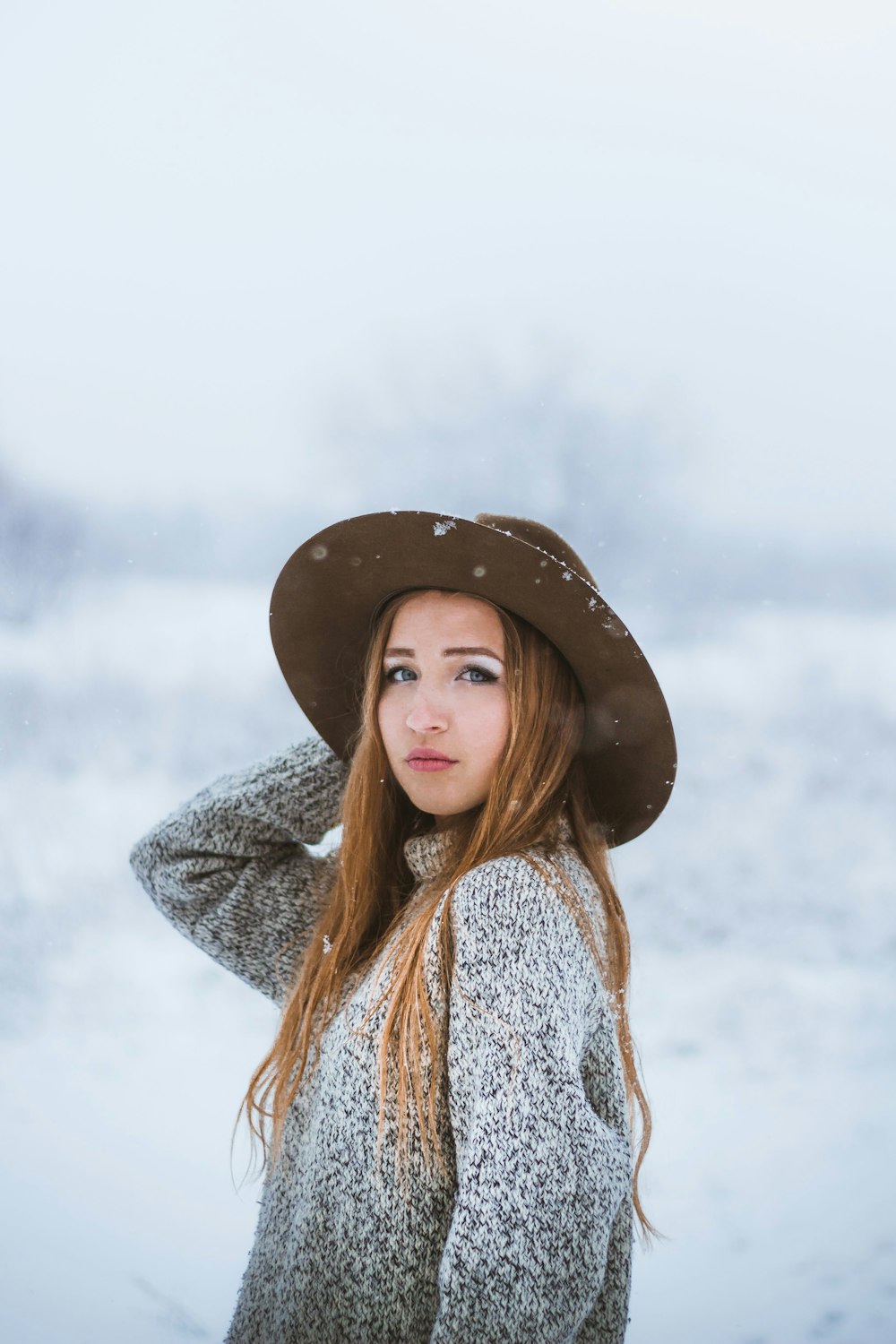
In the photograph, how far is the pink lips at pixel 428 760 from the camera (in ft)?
4.24

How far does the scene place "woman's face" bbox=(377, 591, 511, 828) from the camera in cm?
128

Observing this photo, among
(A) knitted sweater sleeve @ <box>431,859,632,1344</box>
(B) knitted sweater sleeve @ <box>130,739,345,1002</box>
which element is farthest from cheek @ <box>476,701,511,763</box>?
(B) knitted sweater sleeve @ <box>130,739,345,1002</box>

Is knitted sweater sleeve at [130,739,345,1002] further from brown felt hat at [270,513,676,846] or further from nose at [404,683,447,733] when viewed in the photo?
nose at [404,683,447,733]

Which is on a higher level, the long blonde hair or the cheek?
the cheek

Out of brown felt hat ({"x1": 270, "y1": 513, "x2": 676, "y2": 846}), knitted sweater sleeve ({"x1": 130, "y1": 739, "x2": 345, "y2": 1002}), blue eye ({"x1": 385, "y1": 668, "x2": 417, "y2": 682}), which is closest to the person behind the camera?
brown felt hat ({"x1": 270, "y1": 513, "x2": 676, "y2": 846})

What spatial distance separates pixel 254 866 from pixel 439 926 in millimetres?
566

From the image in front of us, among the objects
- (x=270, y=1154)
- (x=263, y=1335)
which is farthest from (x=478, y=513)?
(x=263, y=1335)

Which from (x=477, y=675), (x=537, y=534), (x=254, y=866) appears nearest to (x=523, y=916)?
(x=477, y=675)

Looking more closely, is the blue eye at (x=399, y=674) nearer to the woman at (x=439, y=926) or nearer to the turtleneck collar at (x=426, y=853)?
the woman at (x=439, y=926)

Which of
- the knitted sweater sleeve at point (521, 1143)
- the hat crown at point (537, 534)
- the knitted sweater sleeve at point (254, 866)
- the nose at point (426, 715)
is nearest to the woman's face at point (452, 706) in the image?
the nose at point (426, 715)

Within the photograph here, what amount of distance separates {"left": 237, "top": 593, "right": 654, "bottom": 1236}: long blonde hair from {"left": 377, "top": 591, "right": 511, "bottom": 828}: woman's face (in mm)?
22

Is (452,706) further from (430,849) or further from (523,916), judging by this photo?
(523,916)

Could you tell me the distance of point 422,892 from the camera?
4.45 feet

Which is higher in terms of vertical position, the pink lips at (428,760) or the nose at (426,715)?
the nose at (426,715)
